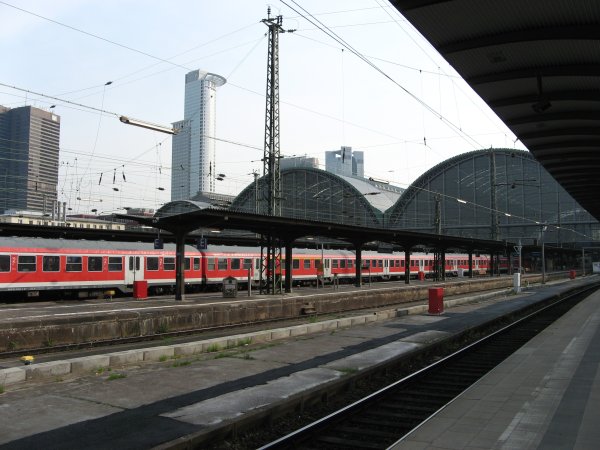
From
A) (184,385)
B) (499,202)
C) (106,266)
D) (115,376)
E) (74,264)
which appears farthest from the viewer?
(499,202)

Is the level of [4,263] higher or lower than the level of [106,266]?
higher

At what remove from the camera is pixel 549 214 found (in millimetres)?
88000

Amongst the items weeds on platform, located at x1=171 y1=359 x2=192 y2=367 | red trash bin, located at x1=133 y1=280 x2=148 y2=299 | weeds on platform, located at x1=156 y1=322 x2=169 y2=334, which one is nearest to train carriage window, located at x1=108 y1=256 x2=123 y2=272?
red trash bin, located at x1=133 y1=280 x2=148 y2=299

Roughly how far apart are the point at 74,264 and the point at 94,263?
1.10 metres

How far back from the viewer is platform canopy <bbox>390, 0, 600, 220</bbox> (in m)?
7.37

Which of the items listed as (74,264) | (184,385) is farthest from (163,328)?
(74,264)

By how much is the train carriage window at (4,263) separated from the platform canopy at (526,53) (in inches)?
882

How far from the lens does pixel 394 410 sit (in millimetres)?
7988

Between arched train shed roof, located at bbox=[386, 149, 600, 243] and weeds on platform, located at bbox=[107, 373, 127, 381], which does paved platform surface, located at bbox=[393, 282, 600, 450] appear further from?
arched train shed roof, located at bbox=[386, 149, 600, 243]

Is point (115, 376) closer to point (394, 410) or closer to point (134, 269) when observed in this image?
point (394, 410)

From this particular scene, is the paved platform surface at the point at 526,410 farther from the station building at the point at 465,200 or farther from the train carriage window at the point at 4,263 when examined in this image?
the station building at the point at 465,200

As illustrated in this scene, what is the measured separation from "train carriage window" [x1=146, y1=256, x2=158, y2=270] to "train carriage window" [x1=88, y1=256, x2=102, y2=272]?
3064 mm

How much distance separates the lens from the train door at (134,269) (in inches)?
1129

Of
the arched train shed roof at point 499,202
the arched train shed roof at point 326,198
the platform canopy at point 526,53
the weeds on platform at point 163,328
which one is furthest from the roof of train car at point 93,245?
the arched train shed roof at point 499,202
